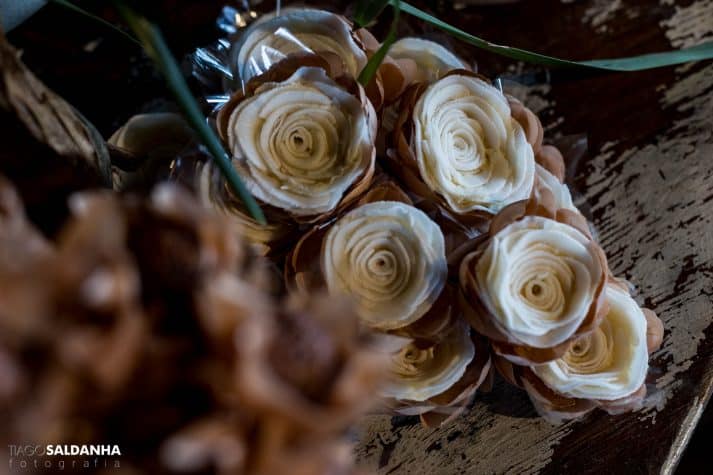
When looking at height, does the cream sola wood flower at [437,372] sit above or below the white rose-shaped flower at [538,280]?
below

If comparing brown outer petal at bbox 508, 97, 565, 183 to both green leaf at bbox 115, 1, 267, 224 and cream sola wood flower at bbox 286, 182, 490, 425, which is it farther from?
green leaf at bbox 115, 1, 267, 224

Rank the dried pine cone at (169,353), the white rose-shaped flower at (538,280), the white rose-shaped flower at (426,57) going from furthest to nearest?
the white rose-shaped flower at (426,57) → the white rose-shaped flower at (538,280) → the dried pine cone at (169,353)

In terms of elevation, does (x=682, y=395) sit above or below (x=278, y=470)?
below

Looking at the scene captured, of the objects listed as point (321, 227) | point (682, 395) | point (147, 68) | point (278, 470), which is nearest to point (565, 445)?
point (682, 395)

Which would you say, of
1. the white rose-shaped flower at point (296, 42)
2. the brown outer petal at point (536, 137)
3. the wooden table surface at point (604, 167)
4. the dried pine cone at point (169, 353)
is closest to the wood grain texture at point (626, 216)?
the wooden table surface at point (604, 167)

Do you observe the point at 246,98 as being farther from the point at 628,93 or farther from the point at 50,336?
the point at 628,93

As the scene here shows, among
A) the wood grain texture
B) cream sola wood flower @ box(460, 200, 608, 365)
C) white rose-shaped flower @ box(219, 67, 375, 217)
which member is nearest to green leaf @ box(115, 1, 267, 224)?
white rose-shaped flower @ box(219, 67, 375, 217)

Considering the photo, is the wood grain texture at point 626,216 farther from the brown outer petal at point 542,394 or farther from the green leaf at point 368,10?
the green leaf at point 368,10
